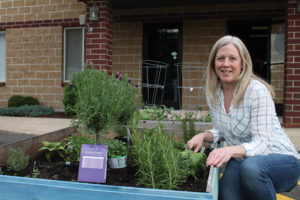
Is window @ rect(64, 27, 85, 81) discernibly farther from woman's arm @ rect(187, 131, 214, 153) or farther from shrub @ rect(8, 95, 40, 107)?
woman's arm @ rect(187, 131, 214, 153)

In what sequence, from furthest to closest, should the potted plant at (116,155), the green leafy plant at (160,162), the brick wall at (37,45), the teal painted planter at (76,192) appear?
the brick wall at (37,45) < the potted plant at (116,155) < the green leafy plant at (160,162) < the teal painted planter at (76,192)

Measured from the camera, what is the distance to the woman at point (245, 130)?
5.02 feet

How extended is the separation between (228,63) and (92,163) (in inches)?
37.5

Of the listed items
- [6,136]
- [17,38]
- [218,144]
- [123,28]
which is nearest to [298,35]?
[218,144]

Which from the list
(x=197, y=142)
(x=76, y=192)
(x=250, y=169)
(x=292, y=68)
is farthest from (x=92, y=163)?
(x=292, y=68)

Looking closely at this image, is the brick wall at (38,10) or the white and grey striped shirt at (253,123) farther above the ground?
the brick wall at (38,10)

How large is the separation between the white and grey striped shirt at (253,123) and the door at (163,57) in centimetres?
540

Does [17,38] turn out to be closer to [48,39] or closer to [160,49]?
[48,39]

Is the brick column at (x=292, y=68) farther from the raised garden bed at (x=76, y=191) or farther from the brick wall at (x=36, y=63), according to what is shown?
the brick wall at (x=36, y=63)

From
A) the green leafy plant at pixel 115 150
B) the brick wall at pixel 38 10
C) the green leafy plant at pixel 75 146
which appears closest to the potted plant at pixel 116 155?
the green leafy plant at pixel 115 150

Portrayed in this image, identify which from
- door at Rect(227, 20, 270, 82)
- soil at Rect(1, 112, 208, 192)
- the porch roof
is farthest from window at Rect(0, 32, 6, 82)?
soil at Rect(1, 112, 208, 192)

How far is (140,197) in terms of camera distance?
92cm

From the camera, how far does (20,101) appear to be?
751 cm

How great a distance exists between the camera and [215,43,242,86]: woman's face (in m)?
1.65
